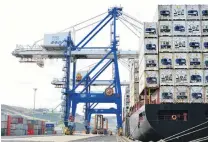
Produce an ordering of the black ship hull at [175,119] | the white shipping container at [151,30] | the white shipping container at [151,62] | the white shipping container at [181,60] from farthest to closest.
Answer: the white shipping container at [151,30], the white shipping container at [151,62], the white shipping container at [181,60], the black ship hull at [175,119]

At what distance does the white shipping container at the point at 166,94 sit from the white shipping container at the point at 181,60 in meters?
2.16

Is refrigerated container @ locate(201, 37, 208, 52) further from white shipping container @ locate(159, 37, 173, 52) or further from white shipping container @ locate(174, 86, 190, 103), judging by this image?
white shipping container @ locate(174, 86, 190, 103)

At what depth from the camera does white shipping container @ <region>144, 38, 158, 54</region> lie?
31123 mm

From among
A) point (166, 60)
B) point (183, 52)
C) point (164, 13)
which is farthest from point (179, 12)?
point (166, 60)

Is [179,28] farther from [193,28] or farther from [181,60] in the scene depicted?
[181,60]

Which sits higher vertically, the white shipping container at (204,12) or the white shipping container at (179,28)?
the white shipping container at (204,12)

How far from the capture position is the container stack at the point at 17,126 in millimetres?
75062

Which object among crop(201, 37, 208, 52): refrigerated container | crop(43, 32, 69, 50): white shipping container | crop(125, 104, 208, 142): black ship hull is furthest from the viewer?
crop(43, 32, 69, 50): white shipping container

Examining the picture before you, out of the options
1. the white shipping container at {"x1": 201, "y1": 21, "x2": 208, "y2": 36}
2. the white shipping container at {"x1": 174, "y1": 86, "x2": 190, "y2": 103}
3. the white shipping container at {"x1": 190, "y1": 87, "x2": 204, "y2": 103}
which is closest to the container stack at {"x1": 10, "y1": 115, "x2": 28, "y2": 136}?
the white shipping container at {"x1": 174, "y1": 86, "x2": 190, "y2": 103}

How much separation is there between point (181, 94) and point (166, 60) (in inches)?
133

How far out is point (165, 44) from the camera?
3052 centimetres

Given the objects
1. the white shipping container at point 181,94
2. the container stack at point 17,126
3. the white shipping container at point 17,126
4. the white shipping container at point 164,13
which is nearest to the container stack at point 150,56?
the white shipping container at point 164,13

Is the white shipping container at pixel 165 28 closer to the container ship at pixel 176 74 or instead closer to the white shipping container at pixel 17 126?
the container ship at pixel 176 74

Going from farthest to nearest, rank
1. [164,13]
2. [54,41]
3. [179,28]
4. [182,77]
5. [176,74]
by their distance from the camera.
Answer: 1. [54,41]
2. [164,13]
3. [179,28]
4. [176,74]
5. [182,77]
